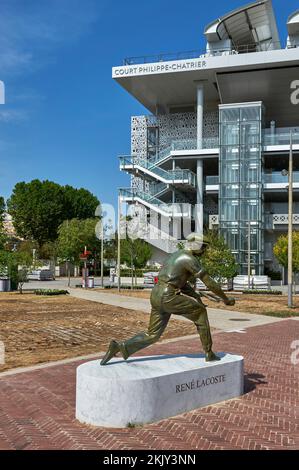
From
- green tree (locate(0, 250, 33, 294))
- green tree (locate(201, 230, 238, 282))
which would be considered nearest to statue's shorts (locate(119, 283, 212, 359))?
green tree (locate(201, 230, 238, 282))

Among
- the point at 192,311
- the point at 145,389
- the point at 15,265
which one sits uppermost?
the point at 15,265

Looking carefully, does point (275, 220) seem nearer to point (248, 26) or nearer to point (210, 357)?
point (248, 26)

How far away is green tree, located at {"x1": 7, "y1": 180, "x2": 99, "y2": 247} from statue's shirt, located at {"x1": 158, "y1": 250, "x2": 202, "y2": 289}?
66004 mm

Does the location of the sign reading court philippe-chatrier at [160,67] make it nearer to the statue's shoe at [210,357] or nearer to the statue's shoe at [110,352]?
the statue's shoe at [210,357]

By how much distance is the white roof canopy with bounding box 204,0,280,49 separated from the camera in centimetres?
4694

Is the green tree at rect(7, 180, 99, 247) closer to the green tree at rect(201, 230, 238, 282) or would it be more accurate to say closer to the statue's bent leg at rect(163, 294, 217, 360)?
the green tree at rect(201, 230, 238, 282)

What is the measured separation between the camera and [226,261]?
105ft

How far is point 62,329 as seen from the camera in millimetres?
15602

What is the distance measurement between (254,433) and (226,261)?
Result: 2583cm

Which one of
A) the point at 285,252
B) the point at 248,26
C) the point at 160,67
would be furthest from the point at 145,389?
the point at 248,26

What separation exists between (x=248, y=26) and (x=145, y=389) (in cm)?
4869
